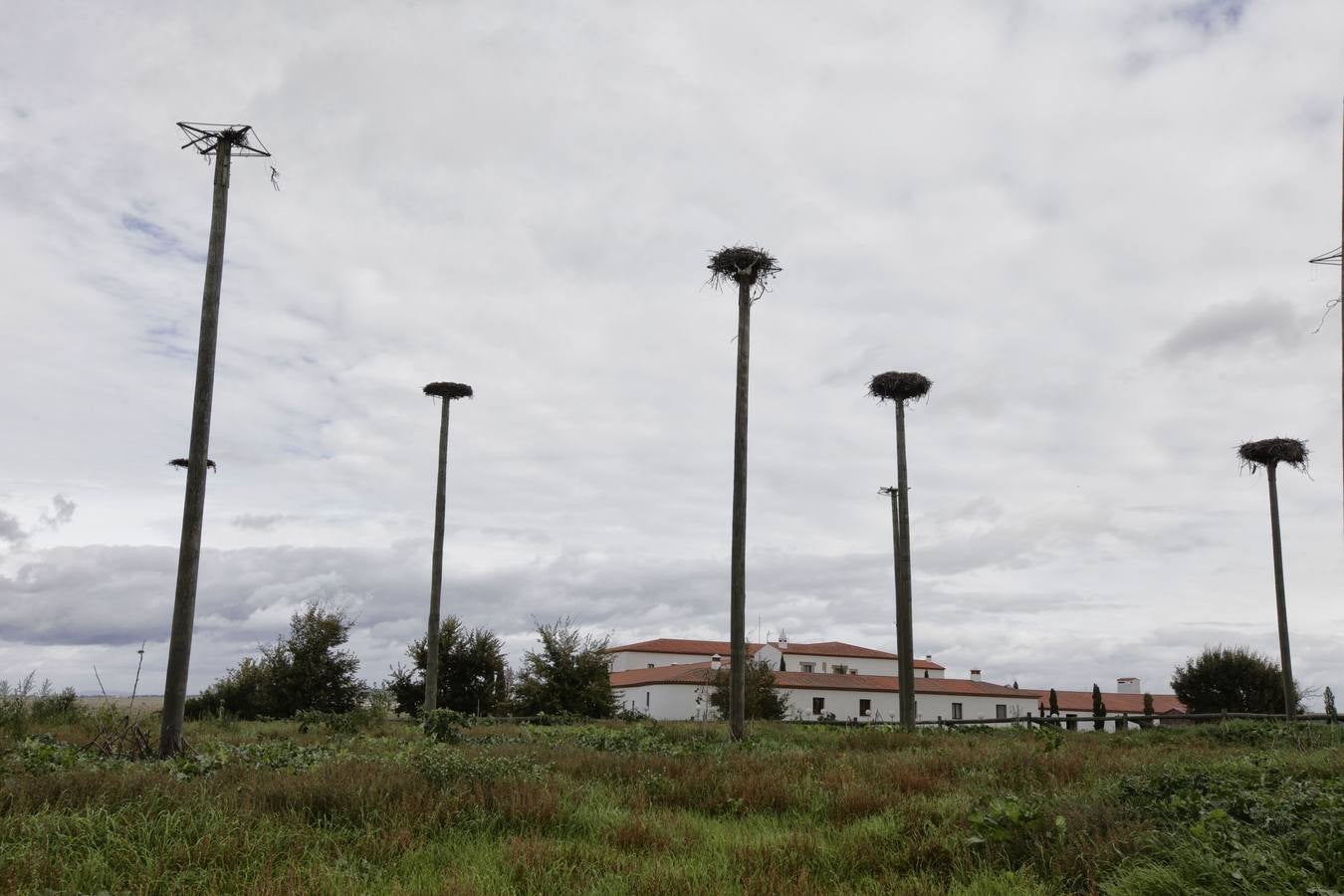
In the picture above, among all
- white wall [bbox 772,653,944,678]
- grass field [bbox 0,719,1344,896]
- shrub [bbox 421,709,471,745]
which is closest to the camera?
grass field [bbox 0,719,1344,896]

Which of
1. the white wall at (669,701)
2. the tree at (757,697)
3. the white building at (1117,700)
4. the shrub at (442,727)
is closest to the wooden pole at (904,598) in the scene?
the shrub at (442,727)

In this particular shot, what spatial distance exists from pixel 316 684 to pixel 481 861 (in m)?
31.2

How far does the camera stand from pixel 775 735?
889 inches

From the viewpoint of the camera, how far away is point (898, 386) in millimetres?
28344

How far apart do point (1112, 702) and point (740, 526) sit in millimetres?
72327

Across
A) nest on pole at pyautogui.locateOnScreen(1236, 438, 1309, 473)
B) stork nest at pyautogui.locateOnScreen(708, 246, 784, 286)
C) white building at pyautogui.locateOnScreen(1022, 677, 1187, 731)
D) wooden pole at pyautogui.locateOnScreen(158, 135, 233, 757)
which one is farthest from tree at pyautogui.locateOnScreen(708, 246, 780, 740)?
white building at pyautogui.locateOnScreen(1022, 677, 1187, 731)

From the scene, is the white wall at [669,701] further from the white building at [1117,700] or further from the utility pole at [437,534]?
the utility pole at [437,534]

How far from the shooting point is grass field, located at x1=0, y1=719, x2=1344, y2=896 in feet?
22.2

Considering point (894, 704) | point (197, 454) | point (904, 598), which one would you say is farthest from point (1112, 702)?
point (197, 454)

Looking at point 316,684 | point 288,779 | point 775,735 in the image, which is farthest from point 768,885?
point 316,684

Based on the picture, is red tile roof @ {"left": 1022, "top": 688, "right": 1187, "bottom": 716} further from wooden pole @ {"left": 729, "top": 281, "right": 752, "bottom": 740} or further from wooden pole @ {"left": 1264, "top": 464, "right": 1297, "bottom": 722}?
wooden pole @ {"left": 729, "top": 281, "right": 752, "bottom": 740}

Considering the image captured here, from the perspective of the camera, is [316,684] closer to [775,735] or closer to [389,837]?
[775,735]

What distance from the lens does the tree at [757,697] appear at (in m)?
51.1

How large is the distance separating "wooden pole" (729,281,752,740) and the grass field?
7.75 m
